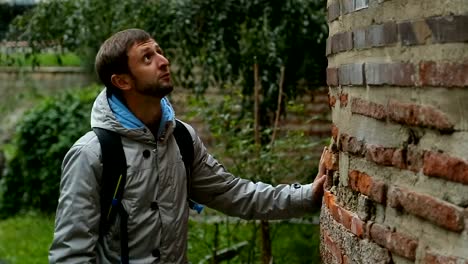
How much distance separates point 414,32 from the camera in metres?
2.24

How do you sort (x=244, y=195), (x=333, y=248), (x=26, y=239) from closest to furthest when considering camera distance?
(x=333, y=248), (x=244, y=195), (x=26, y=239)

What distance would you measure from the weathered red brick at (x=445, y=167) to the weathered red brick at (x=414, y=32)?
12.4 inches

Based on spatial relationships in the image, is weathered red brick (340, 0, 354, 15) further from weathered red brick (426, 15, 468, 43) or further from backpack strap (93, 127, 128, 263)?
backpack strap (93, 127, 128, 263)

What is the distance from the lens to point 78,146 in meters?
2.95

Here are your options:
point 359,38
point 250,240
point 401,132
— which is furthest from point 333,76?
point 250,240

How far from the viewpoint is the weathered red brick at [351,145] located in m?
2.70

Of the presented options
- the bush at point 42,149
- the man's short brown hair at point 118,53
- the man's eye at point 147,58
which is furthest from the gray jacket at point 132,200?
the bush at point 42,149

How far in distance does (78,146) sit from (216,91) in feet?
14.6

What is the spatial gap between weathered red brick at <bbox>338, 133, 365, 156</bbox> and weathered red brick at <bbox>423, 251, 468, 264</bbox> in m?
0.56

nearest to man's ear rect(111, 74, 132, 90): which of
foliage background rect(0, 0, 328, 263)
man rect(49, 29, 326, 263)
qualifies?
man rect(49, 29, 326, 263)

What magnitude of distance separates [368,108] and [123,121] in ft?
3.17

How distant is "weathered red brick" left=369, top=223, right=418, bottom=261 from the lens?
229cm

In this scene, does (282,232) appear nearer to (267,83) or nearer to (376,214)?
(267,83)

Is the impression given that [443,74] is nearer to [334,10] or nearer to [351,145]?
[351,145]
